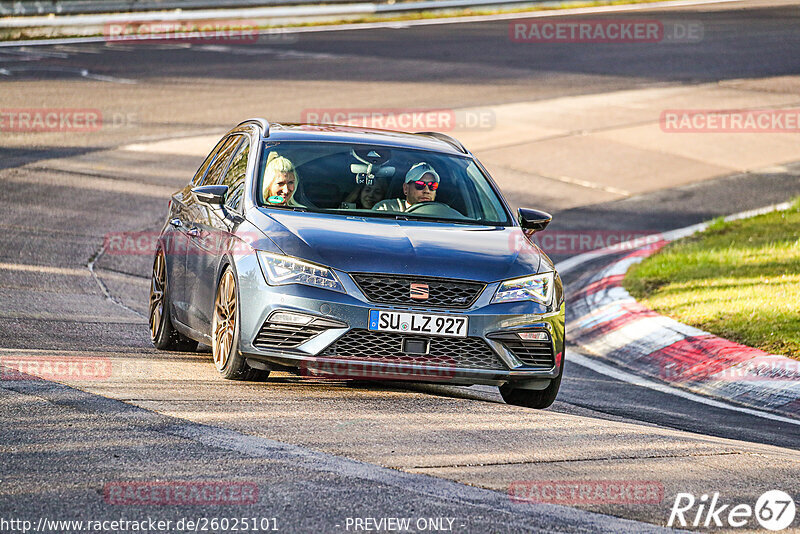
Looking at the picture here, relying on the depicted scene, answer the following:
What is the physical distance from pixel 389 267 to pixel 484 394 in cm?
201

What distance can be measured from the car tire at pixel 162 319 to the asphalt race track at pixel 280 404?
115 mm

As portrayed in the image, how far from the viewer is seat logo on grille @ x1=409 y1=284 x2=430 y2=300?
24.6 ft

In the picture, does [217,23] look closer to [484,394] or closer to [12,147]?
[12,147]

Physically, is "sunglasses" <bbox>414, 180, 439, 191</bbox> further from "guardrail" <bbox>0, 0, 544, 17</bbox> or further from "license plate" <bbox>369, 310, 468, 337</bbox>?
"guardrail" <bbox>0, 0, 544, 17</bbox>

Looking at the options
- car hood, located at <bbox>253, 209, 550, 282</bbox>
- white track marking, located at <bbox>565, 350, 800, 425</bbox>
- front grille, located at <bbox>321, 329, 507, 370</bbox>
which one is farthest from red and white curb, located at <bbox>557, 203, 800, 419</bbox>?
front grille, located at <bbox>321, 329, 507, 370</bbox>

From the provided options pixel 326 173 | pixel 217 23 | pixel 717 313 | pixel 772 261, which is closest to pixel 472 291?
pixel 326 173

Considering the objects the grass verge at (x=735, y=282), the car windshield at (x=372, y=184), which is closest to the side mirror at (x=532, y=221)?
the car windshield at (x=372, y=184)

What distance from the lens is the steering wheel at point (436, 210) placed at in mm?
8680

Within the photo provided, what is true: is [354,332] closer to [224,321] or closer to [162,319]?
[224,321]

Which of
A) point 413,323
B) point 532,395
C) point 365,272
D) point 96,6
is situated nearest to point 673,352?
point 532,395

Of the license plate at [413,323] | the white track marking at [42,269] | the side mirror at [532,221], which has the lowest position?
the white track marking at [42,269]

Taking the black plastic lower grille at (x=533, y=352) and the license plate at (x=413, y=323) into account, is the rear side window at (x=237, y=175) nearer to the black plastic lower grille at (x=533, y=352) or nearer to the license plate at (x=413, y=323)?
the license plate at (x=413, y=323)

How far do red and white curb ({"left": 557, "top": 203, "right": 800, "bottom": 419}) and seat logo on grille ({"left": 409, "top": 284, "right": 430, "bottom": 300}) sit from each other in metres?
3.22

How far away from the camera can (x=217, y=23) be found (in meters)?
33.1
